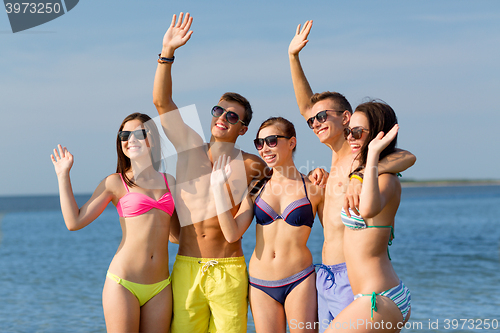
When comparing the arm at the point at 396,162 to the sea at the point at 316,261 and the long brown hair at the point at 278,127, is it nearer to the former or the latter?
the long brown hair at the point at 278,127

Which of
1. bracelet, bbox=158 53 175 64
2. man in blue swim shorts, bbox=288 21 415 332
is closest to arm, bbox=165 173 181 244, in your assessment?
bracelet, bbox=158 53 175 64

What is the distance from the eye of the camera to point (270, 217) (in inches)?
180

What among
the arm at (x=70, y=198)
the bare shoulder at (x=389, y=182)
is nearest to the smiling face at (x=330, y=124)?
the bare shoulder at (x=389, y=182)

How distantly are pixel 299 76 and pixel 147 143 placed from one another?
207 cm

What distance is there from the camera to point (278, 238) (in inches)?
179

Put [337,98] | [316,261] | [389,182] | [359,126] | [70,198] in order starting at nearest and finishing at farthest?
[389,182] < [359,126] < [70,198] < [337,98] < [316,261]

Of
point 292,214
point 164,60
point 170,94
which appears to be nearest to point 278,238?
point 292,214

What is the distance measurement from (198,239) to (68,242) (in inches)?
877

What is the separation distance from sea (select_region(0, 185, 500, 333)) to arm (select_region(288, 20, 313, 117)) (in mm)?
5291

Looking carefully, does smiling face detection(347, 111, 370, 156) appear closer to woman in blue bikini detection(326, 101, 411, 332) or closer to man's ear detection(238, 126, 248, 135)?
woman in blue bikini detection(326, 101, 411, 332)

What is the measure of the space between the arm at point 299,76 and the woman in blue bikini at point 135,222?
1.84 metres

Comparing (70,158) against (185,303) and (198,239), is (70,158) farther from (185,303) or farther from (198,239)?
(185,303)

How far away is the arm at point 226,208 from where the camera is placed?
172 inches

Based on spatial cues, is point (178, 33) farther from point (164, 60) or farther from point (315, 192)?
point (315, 192)
